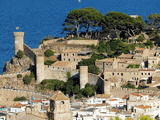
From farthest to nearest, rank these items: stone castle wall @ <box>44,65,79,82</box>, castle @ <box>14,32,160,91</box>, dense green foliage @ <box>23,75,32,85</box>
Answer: dense green foliage @ <box>23,75,32,85</box> < stone castle wall @ <box>44,65,79,82</box> < castle @ <box>14,32,160,91</box>

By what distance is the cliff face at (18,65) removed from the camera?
7719 centimetres

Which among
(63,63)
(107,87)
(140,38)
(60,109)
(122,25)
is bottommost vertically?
(60,109)

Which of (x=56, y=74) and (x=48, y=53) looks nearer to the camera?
(x=56, y=74)

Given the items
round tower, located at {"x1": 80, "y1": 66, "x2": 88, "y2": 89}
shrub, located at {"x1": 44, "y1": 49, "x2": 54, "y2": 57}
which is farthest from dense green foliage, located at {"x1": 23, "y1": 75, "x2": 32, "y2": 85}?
round tower, located at {"x1": 80, "y1": 66, "x2": 88, "y2": 89}

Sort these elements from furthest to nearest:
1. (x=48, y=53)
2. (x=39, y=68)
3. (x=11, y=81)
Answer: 1. (x=48, y=53)
2. (x=11, y=81)
3. (x=39, y=68)

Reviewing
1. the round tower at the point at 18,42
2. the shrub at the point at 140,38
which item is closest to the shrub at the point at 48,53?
the round tower at the point at 18,42

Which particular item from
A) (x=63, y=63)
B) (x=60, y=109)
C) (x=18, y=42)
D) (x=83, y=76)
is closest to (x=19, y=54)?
(x=18, y=42)

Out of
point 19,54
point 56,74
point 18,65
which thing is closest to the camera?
point 56,74

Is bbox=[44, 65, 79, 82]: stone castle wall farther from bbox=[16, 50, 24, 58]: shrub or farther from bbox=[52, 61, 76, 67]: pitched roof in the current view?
bbox=[16, 50, 24, 58]: shrub

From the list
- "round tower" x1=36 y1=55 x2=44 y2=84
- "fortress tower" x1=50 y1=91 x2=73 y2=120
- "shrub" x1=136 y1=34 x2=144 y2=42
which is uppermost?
"shrub" x1=136 y1=34 x2=144 y2=42

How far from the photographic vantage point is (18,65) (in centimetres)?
7831

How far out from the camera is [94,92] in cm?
6762

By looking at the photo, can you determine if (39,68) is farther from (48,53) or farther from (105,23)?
(105,23)

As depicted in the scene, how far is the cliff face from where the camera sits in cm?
7719
